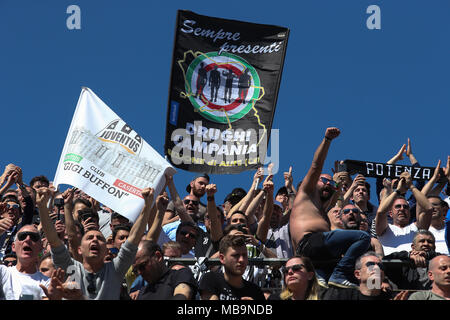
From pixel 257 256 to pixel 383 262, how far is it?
61.3 inches

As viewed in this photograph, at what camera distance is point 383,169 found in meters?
13.9

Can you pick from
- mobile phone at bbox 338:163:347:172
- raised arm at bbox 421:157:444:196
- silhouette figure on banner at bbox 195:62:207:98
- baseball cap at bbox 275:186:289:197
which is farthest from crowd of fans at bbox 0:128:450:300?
silhouette figure on banner at bbox 195:62:207:98

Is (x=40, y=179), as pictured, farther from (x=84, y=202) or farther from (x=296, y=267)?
(x=296, y=267)

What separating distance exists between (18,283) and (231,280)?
7.66 ft

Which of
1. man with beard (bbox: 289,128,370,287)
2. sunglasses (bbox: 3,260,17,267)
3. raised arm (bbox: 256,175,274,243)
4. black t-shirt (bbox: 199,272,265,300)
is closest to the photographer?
black t-shirt (bbox: 199,272,265,300)

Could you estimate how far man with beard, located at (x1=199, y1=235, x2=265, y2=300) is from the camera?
8.18 m

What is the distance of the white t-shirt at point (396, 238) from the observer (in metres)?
11.1

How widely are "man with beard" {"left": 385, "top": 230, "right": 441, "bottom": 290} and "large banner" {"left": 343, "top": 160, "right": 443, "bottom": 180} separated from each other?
3839mm

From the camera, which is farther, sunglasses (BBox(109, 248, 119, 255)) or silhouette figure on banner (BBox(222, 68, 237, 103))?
silhouette figure on banner (BBox(222, 68, 237, 103))

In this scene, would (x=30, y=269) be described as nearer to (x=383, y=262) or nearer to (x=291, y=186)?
(x=383, y=262)

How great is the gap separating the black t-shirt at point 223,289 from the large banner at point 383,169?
576cm

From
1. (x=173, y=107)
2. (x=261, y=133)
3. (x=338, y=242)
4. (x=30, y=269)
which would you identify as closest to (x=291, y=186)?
(x=261, y=133)

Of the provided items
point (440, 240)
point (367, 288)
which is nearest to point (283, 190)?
point (440, 240)

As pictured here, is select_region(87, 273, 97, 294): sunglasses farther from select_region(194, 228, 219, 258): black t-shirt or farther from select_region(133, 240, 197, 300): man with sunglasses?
select_region(194, 228, 219, 258): black t-shirt
